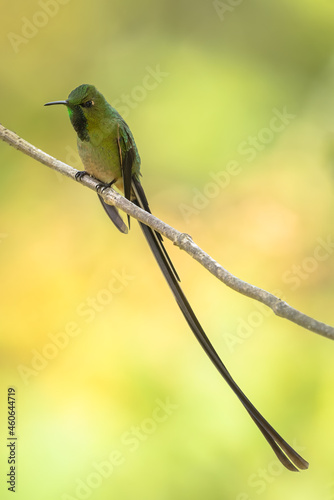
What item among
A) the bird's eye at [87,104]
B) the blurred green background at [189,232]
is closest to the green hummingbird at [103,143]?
the bird's eye at [87,104]

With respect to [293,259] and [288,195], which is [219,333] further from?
[288,195]

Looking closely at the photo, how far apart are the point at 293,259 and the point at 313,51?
1341 millimetres

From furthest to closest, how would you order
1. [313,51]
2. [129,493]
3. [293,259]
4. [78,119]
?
[313,51] < [293,259] < [129,493] < [78,119]

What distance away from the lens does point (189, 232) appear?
3.24m

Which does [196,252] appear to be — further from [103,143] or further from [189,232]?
[189,232]

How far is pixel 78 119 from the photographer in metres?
1.94

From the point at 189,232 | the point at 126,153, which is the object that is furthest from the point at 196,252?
the point at 189,232

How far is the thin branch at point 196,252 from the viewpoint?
38.1 inches

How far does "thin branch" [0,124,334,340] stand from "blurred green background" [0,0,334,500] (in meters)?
1.32

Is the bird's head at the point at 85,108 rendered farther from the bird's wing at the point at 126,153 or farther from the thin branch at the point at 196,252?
the thin branch at the point at 196,252

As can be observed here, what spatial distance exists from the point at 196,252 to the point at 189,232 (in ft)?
6.59

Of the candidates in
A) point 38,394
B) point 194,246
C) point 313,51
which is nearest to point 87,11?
point 313,51

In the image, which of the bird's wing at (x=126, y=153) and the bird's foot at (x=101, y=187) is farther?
the bird's wing at (x=126, y=153)

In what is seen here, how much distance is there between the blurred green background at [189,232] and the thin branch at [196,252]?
1317 mm
